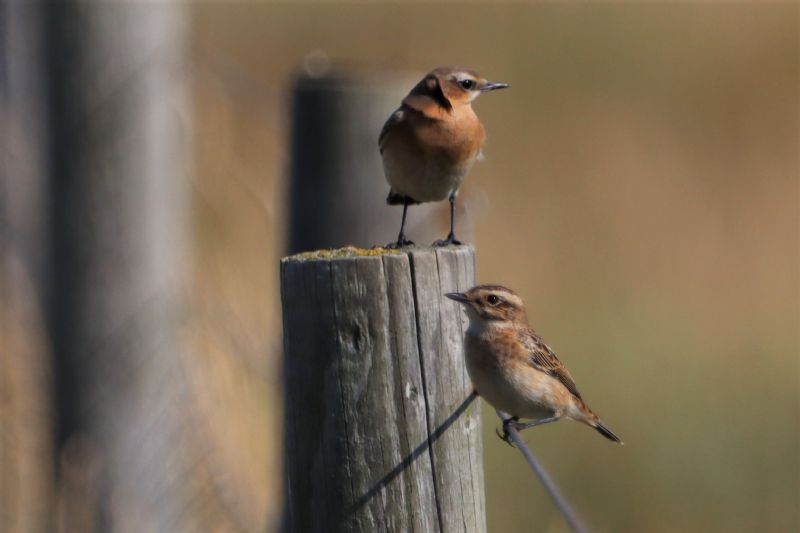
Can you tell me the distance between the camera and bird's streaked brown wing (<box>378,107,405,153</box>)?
5250 millimetres

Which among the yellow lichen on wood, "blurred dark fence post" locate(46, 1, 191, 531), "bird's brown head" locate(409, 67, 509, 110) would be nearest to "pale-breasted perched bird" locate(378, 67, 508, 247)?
"bird's brown head" locate(409, 67, 509, 110)

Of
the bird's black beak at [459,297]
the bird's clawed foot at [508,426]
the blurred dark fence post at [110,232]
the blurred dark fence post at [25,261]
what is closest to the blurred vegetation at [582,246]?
the blurred dark fence post at [25,261]

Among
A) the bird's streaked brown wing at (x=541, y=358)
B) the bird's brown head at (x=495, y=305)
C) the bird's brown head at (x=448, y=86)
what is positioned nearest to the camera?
the bird's brown head at (x=495, y=305)

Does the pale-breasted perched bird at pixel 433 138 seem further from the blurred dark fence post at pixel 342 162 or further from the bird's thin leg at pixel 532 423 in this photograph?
the bird's thin leg at pixel 532 423

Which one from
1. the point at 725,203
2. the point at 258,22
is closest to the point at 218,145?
the point at 725,203

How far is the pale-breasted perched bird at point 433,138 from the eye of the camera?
5.21 m

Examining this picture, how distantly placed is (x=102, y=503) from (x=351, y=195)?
6.88 feet

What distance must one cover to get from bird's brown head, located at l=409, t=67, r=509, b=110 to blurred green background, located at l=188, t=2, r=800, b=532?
0.51 metres

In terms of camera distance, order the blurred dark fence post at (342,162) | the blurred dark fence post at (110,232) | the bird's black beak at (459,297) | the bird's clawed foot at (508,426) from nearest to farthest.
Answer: the bird's black beak at (459,297) → the bird's clawed foot at (508,426) → the blurred dark fence post at (110,232) → the blurred dark fence post at (342,162)

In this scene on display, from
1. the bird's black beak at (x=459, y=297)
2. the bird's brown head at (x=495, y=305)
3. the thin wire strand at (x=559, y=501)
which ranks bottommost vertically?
the thin wire strand at (x=559, y=501)

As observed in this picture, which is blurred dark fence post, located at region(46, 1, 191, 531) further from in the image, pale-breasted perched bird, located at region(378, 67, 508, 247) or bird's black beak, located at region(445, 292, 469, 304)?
bird's black beak, located at region(445, 292, 469, 304)

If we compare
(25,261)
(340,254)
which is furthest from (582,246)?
(340,254)

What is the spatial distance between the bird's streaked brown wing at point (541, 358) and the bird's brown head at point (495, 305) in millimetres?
71

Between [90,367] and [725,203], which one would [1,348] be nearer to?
[90,367]
